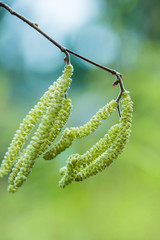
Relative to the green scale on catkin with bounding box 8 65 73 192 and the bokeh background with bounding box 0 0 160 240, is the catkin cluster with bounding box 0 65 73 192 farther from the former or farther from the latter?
the bokeh background with bounding box 0 0 160 240

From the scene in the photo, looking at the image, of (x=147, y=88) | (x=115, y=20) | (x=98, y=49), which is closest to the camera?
(x=147, y=88)

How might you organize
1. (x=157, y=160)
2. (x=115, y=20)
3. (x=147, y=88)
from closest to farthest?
(x=157, y=160)
(x=147, y=88)
(x=115, y=20)

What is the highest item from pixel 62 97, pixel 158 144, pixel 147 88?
pixel 147 88

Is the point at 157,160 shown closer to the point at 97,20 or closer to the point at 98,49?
the point at 98,49

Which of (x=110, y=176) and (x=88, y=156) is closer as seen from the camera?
(x=88, y=156)

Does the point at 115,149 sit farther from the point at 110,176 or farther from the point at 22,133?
the point at 110,176

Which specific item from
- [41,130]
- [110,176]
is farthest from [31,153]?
[110,176]

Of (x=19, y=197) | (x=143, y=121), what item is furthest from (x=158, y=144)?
(x=19, y=197)
